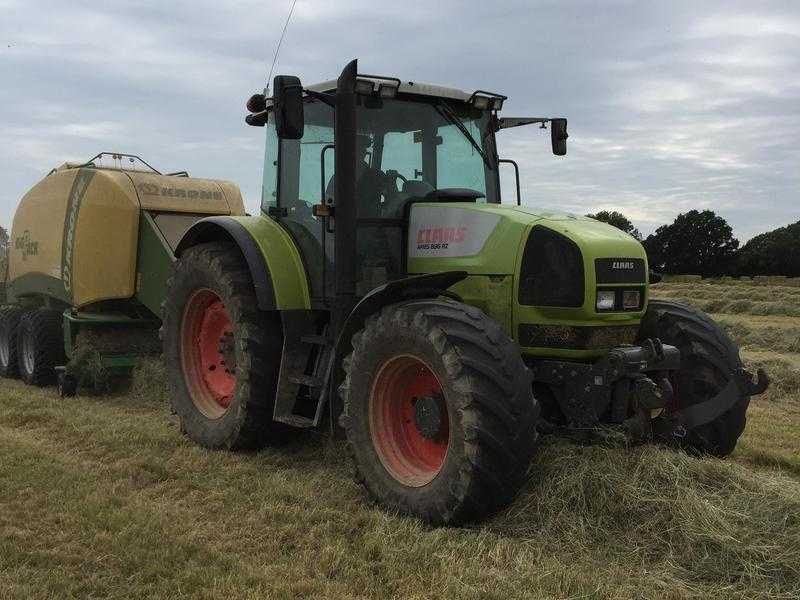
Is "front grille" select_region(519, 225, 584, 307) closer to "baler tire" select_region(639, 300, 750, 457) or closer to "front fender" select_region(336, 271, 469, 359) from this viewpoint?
"front fender" select_region(336, 271, 469, 359)

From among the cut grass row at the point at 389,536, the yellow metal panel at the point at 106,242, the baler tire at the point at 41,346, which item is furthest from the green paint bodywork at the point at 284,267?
the baler tire at the point at 41,346

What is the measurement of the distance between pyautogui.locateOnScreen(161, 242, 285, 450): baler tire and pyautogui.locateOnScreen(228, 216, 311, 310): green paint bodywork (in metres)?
0.31

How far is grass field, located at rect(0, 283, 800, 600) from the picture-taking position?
11.8ft

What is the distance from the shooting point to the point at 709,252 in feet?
92.7

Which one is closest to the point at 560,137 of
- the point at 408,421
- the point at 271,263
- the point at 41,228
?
the point at 271,263

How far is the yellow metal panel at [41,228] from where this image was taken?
31.1 feet

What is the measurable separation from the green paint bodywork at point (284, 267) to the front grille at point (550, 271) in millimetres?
1720

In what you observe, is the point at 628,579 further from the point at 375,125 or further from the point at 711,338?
the point at 375,125

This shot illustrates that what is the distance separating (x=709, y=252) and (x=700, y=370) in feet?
81.0

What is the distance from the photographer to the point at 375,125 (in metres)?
5.49

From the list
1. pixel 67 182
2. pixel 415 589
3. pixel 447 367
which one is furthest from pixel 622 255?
pixel 67 182

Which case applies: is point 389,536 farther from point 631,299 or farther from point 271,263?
point 271,263

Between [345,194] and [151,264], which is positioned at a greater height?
[345,194]

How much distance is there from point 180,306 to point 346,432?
2.48m
